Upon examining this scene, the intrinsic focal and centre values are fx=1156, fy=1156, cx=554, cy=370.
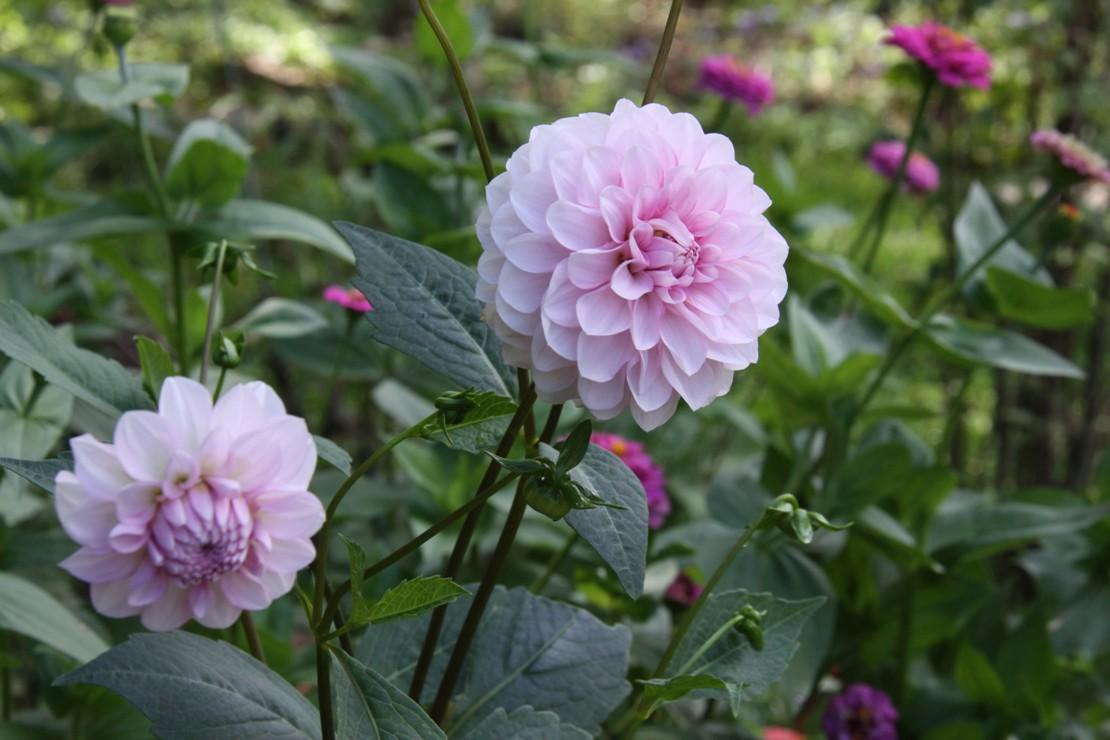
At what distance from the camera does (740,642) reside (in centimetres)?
66

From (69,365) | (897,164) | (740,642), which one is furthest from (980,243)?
(69,365)

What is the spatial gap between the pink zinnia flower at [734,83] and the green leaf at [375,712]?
3.63 feet

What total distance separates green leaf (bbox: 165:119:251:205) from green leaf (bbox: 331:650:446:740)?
0.62 meters

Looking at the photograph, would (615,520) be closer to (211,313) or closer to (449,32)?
(211,313)

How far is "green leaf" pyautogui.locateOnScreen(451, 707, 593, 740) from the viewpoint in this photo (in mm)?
600

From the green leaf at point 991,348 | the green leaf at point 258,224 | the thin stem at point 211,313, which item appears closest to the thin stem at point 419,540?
the thin stem at point 211,313

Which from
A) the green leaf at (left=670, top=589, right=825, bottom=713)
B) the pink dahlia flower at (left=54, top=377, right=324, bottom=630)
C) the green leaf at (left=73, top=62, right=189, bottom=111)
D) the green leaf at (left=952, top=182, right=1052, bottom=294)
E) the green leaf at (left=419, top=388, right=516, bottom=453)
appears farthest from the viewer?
the green leaf at (left=952, top=182, right=1052, bottom=294)

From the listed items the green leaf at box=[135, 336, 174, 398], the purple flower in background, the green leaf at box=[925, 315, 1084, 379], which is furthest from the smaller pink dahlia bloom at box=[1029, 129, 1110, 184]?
the green leaf at box=[135, 336, 174, 398]

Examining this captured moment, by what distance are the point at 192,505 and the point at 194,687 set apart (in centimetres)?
13

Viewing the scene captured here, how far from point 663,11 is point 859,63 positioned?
2.99 feet

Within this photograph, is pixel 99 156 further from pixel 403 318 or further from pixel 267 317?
pixel 403 318

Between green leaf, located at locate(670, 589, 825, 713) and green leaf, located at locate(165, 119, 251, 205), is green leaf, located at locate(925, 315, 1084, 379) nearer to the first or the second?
green leaf, located at locate(670, 589, 825, 713)

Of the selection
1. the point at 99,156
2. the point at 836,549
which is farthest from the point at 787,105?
the point at 836,549

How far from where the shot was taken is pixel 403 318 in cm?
56
